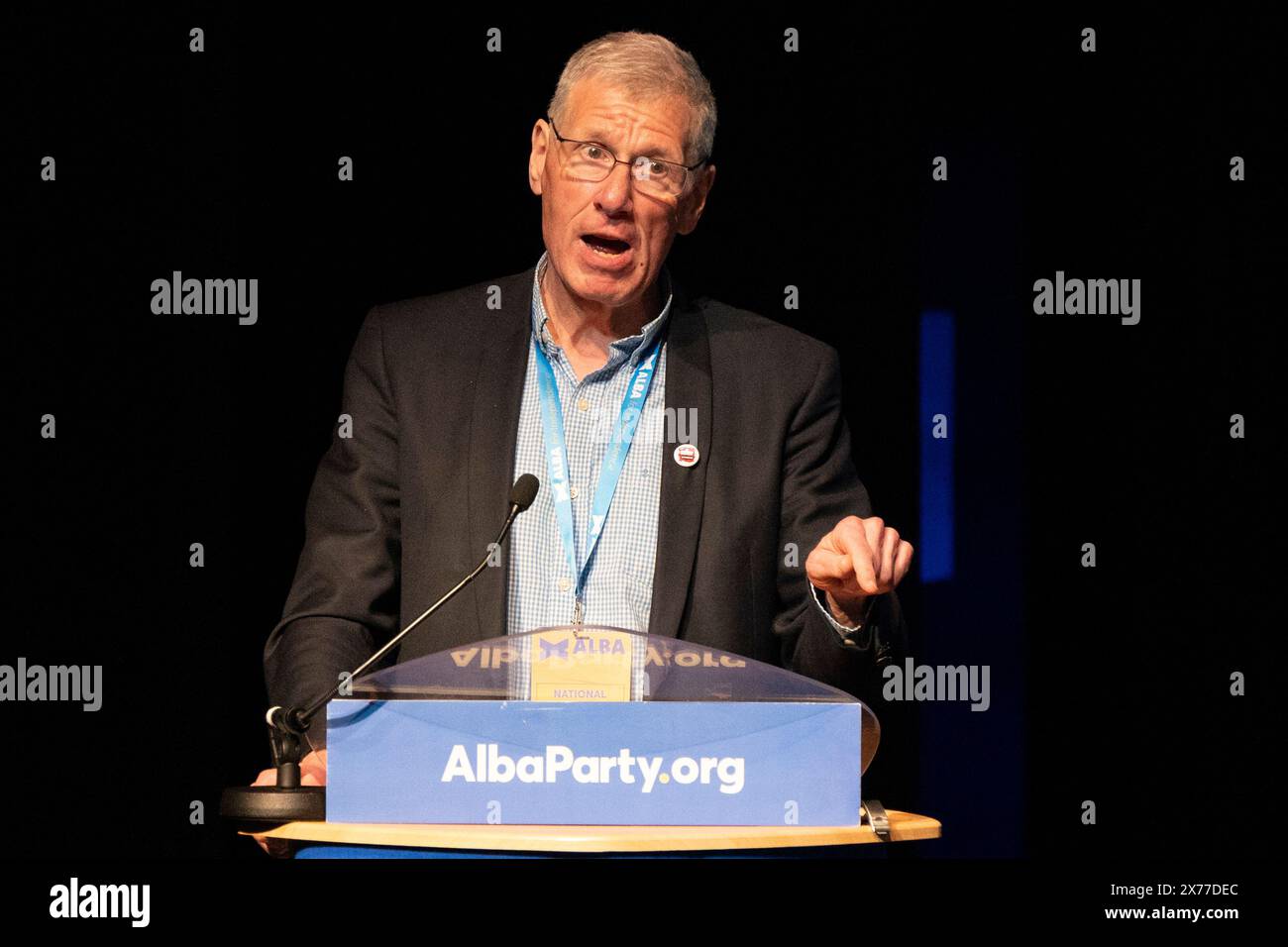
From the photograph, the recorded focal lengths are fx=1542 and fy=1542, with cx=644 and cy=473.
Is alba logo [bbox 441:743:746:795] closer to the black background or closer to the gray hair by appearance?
the gray hair

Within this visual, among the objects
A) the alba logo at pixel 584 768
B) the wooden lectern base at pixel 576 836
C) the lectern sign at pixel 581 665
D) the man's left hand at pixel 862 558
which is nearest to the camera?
the wooden lectern base at pixel 576 836

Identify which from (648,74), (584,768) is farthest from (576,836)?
(648,74)

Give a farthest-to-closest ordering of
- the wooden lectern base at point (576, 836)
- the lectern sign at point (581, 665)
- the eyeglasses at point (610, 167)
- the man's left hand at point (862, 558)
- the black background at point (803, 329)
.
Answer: the black background at point (803, 329)
the eyeglasses at point (610, 167)
the man's left hand at point (862, 558)
the lectern sign at point (581, 665)
the wooden lectern base at point (576, 836)

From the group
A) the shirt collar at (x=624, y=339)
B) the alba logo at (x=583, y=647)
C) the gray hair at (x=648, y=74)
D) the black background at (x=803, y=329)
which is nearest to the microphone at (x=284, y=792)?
the alba logo at (x=583, y=647)

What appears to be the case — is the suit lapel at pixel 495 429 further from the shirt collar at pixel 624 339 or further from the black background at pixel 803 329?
the black background at pixel 803 329

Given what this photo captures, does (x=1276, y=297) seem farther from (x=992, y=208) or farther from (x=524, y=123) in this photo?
(x=524, y=123)

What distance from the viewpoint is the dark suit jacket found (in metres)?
2.49

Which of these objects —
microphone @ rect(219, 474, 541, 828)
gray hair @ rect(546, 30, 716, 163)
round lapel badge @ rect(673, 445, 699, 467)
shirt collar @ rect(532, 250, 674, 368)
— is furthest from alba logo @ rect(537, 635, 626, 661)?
gray hair @ rect(546, 30, 716, 163)

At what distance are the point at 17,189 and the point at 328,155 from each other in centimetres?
62

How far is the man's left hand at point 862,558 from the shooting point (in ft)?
6.11

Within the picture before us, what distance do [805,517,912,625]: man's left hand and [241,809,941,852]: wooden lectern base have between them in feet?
1.10

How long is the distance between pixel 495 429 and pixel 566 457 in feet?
0.43

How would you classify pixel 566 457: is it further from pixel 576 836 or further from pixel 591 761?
pixel 576 836
